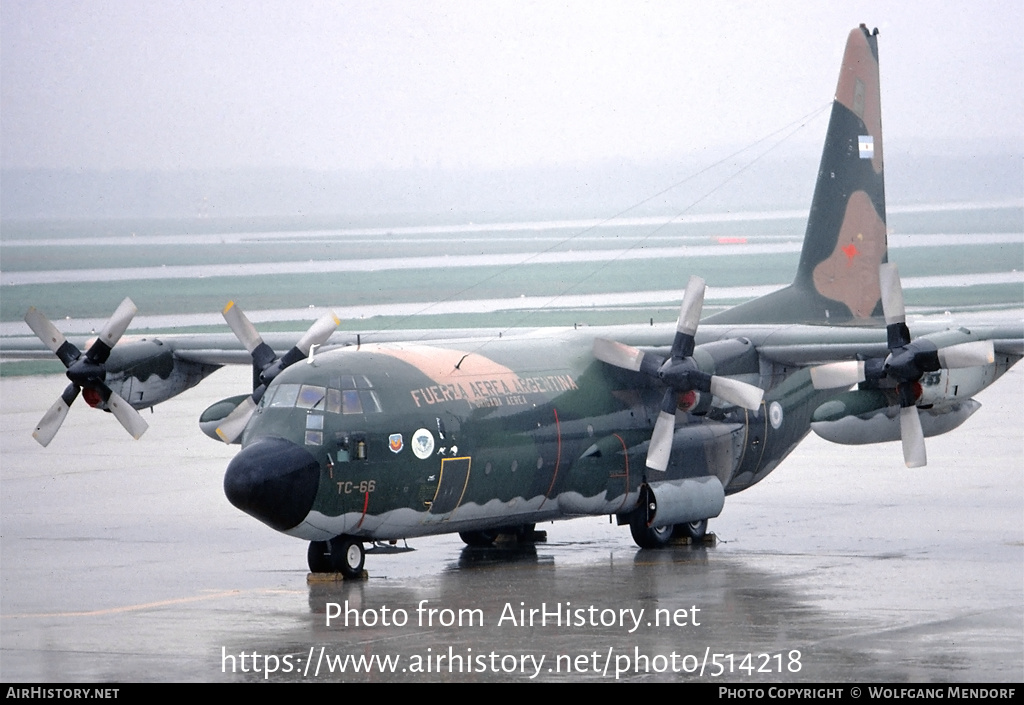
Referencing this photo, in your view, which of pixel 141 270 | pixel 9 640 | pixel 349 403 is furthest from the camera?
pixel 141 270

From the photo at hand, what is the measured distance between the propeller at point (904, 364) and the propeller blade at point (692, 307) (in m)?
1.92

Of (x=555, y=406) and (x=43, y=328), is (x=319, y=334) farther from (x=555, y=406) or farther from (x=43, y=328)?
(x=43, y=328)

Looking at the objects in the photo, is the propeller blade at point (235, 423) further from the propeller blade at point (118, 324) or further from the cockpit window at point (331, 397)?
the cockpit window at point (331, 397)

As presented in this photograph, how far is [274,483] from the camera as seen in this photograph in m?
20.0

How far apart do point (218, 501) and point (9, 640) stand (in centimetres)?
1161

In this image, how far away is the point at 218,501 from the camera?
2945cm

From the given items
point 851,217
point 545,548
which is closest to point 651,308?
point 851,217

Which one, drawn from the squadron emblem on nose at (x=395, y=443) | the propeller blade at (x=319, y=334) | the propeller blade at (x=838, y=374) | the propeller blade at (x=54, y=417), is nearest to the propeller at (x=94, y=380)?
the propeller blade at (x=54, y=417)

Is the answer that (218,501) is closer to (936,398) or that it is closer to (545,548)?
(545,548)

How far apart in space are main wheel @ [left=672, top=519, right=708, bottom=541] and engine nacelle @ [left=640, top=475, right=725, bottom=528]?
0.24m

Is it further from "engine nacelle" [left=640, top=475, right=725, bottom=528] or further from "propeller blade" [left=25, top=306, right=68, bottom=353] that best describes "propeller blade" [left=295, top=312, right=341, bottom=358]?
"engine nacelle" [left=640, top=475, right=725, bottom=528]

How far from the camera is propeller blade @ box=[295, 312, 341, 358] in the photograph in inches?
932

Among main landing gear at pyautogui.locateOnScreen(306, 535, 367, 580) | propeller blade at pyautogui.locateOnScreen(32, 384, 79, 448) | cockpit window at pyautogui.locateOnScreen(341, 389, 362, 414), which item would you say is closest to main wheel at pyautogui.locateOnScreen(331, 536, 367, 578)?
main landing gear at pyautogui.locateOnScreen(306, 535, 367, 580)

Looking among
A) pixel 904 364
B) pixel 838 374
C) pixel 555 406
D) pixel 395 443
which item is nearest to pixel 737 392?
pixel 838 374
